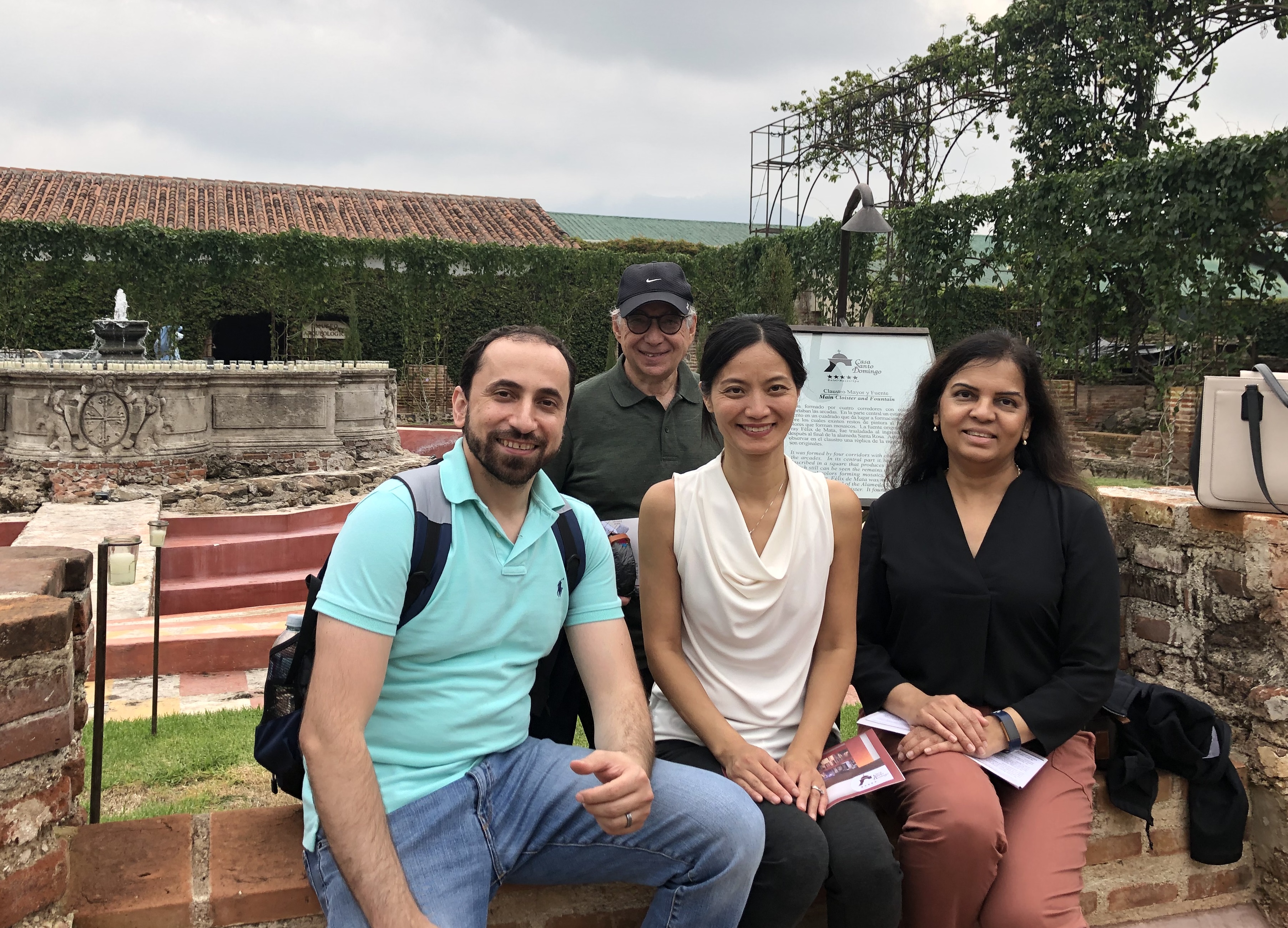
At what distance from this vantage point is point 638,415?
308 centimetres

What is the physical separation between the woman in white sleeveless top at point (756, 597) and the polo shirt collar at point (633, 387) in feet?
1.87

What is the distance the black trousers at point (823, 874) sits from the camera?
6.47 ft

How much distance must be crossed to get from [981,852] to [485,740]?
110cm

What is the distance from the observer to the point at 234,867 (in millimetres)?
2061

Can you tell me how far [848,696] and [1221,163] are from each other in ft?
33.4

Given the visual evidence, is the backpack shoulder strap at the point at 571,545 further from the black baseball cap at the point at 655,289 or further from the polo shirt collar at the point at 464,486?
Answer: the black baseball cap at the point at 655,289

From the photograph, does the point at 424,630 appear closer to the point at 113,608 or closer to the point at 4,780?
the point at 4,780

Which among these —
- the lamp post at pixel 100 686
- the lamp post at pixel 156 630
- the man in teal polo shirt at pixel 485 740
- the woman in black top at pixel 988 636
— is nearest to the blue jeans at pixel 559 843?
the man in teal polo shirt at pixel 485 740

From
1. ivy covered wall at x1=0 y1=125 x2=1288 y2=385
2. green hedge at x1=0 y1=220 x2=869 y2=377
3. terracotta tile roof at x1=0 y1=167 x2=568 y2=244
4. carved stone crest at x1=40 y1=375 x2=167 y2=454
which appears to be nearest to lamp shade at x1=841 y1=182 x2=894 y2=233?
ivy covered wall at x1=0 y1=125 x2=1288 y2=385

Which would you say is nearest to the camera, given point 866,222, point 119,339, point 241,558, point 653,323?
point 653,323

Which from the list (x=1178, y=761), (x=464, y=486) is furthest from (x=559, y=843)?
(x=1178, y=761)

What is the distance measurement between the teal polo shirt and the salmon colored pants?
0.91m

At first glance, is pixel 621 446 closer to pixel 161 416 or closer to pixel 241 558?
pixel 241 558

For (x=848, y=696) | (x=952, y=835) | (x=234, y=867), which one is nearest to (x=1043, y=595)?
(x=952, y=835)
